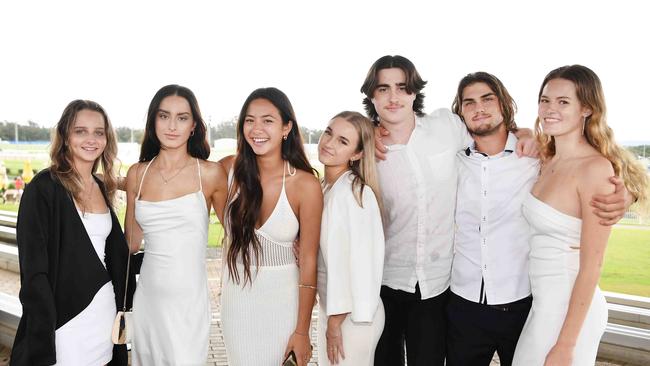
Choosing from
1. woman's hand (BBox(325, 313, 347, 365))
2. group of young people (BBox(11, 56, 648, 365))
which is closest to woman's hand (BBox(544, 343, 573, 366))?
group of young people (BBox(11, 56, 648, 365))

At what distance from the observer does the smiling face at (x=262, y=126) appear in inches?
88.7

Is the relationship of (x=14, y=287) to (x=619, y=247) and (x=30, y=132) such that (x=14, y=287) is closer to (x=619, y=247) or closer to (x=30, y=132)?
(x=30, y=132)

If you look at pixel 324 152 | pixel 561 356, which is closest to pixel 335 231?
pixel 324 152

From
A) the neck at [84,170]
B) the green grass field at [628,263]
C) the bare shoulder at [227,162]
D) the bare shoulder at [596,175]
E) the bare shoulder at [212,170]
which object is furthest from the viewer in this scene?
the green grass field at [628,263]

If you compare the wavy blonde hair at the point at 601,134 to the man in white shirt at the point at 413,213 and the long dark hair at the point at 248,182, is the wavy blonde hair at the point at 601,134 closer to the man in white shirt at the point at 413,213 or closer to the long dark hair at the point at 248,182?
the man in white shirt at the point at 413,213

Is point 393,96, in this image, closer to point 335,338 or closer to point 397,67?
point 397,67

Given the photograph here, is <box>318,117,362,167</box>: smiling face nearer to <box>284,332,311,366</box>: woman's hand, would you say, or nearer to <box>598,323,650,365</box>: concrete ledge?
<box>284,332,311,366</box>: woman's hand

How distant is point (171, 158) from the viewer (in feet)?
7.93

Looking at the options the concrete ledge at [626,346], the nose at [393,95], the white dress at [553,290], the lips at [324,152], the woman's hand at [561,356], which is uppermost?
the nose at [393,95]

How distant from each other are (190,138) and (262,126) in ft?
1.40

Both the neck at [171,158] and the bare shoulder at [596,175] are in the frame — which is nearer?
the bare shoulder at [596,175]

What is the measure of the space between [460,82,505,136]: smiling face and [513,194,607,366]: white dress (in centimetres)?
45

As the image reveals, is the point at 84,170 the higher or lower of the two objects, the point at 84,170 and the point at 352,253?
the higher

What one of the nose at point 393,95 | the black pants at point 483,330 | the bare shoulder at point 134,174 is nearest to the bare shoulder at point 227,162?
the bare shoulder at point 134,174
